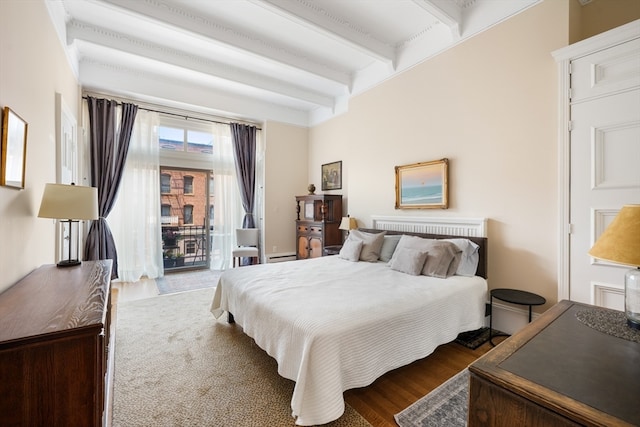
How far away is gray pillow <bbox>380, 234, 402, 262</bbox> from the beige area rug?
185cm

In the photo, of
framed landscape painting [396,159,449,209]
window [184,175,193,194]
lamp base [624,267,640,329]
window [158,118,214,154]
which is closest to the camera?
lamp base [624,267,640,329]

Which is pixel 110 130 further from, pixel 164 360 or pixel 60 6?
pixel 164 360

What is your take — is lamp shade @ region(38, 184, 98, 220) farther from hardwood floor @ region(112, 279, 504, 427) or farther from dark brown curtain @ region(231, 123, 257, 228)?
dark brown curtain @ region(231, 123, 257, 228)

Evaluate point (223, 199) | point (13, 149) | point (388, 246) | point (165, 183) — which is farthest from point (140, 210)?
point (388, 246)

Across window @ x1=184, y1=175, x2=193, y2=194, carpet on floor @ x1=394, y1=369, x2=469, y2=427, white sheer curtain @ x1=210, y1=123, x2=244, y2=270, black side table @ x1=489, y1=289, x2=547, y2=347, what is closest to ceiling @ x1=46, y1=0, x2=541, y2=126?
white sheer curtain @ x1=210, y1=123, x2=244, y2=270

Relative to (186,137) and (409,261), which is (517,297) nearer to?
(409,261)

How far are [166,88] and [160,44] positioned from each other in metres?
0.98

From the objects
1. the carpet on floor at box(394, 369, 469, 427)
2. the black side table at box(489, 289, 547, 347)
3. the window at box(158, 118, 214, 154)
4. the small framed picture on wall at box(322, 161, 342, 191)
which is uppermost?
the window at box(158, 118, 214, 154)

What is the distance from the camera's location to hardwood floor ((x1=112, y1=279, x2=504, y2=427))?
5.68ft

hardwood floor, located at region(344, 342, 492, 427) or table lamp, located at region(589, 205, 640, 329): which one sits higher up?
table lamp, located at region(589, 205, 640, 329)

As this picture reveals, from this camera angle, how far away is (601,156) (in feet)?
7.32

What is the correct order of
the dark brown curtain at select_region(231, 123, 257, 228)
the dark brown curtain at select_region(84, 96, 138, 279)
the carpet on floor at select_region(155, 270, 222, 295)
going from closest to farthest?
1. the dark brown curtain at select_region(84, 96, 138, 279)
2. the carpet on floor at select_region(155, 270, 222, 295)
3. the dark brown curtain at select_region(231, 123, 257, 228)

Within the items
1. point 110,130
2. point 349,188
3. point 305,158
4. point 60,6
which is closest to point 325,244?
point 349,188

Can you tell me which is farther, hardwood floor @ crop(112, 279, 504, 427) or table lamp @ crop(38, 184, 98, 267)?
table lamp @ crop(38, 184, 98, 267)
